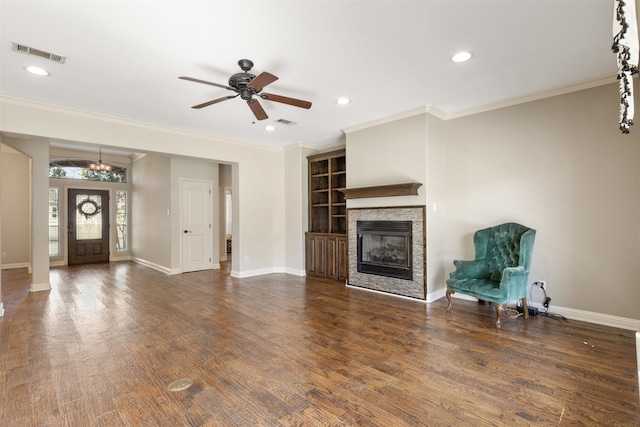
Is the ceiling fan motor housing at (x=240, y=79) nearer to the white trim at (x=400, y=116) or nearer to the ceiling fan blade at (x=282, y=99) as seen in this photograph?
the ceiling fan blade at (x=282, y=99)

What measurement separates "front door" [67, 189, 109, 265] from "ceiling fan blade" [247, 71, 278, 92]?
8135 mm

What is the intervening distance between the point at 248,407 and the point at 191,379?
603mm

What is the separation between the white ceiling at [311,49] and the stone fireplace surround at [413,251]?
153 cm

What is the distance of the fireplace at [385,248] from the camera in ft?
14.9

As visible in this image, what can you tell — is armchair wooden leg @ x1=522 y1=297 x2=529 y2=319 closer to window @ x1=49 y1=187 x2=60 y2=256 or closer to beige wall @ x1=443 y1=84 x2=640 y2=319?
beige wall @ x1=443 y1=84 x2=640 y2=319

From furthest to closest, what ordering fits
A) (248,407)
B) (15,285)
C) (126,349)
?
(15,285) < (126,349) < (248,407)

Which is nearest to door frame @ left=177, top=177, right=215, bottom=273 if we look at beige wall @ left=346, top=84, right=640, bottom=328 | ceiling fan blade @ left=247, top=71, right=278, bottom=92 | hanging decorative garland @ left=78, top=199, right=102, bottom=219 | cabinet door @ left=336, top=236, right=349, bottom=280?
cabinet door @ left=336, top=236, right=349, bottom=280

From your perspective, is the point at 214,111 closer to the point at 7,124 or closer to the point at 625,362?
the point at 7,124

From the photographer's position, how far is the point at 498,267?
12.9ft

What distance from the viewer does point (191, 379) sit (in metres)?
2.32

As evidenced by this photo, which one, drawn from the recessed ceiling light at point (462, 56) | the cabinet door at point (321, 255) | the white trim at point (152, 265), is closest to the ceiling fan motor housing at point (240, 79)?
the recessed ceiling light at point (462, 56)

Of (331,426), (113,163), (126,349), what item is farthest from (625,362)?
(113,163)

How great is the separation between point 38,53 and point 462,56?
12.7 ft

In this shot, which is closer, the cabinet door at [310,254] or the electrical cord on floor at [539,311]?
the electrical cord on floor at [539,311]
